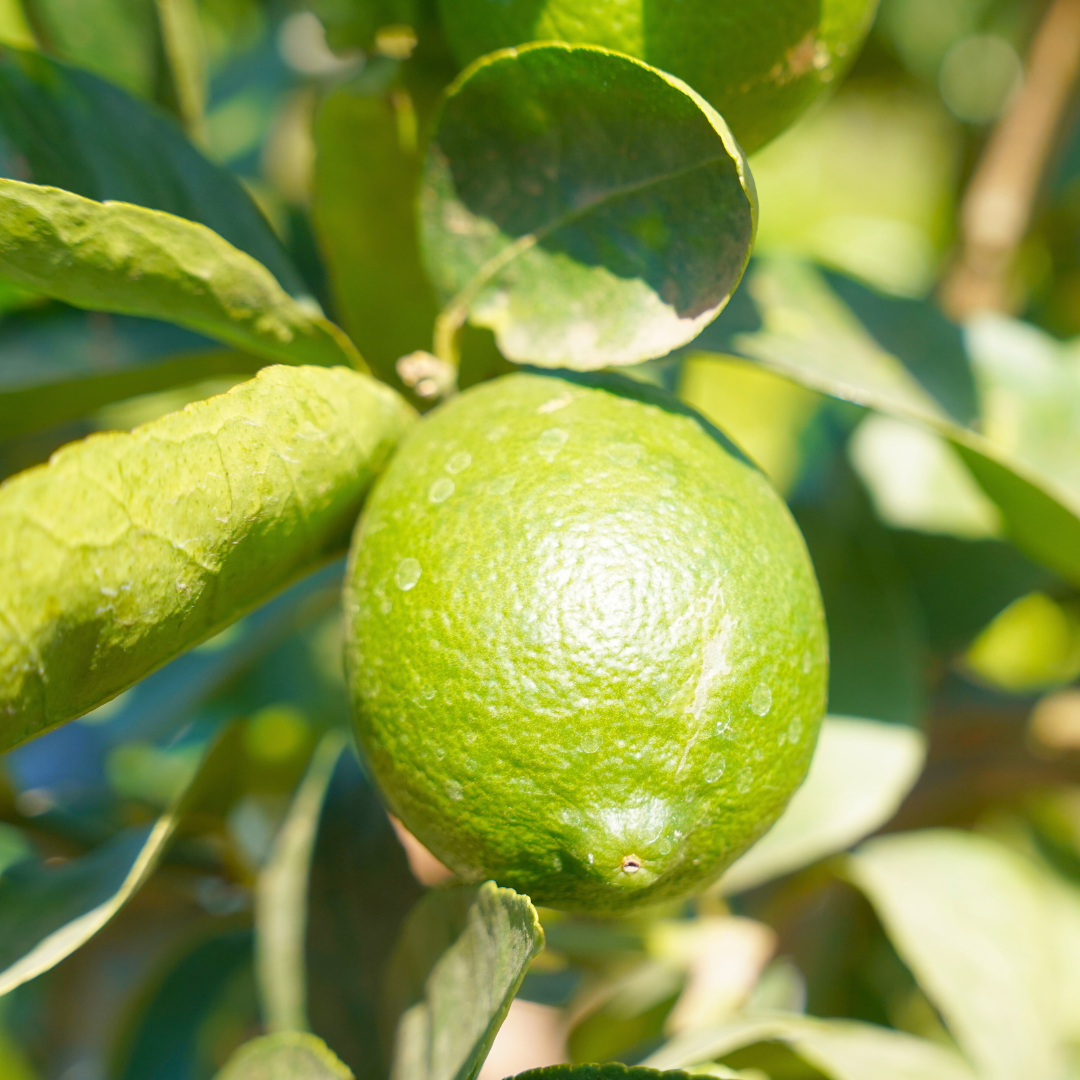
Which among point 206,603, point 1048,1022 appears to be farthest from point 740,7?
point 1048,1022

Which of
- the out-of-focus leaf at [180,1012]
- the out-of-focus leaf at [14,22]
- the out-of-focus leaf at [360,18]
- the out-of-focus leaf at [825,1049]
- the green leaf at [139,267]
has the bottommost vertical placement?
the out-of-focus leaf at [180,1012]

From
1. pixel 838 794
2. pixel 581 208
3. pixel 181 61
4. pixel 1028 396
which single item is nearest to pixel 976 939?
pixel 838 794

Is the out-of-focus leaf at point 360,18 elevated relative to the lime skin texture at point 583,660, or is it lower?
elevated

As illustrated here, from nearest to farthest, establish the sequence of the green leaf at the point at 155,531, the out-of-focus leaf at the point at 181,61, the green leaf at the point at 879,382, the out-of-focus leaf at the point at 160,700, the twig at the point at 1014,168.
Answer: the green leaf at the point at 155,531 < the green leaf at the point at 879,382 < the out-of-focus leaf at the point at 181,61 < the out-of-focus leaf at the point at 160,700 < the twig at the point at 1014,168

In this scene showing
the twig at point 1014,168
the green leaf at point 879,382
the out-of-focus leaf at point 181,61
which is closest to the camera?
the green leaf at point 879,382

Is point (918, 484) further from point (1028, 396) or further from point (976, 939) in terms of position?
point (976, 939)

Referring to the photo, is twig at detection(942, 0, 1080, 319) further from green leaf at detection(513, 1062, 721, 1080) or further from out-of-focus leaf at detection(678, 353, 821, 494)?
green leaf at detection(513, 1062, 721, 1080)

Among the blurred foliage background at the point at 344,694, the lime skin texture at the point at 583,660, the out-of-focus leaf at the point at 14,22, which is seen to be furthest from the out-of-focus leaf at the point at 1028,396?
the out-of-focus leaf at the point at 14,22

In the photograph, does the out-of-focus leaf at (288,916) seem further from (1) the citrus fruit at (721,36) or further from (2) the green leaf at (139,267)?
(1) the citrus fruit at (721,36)
